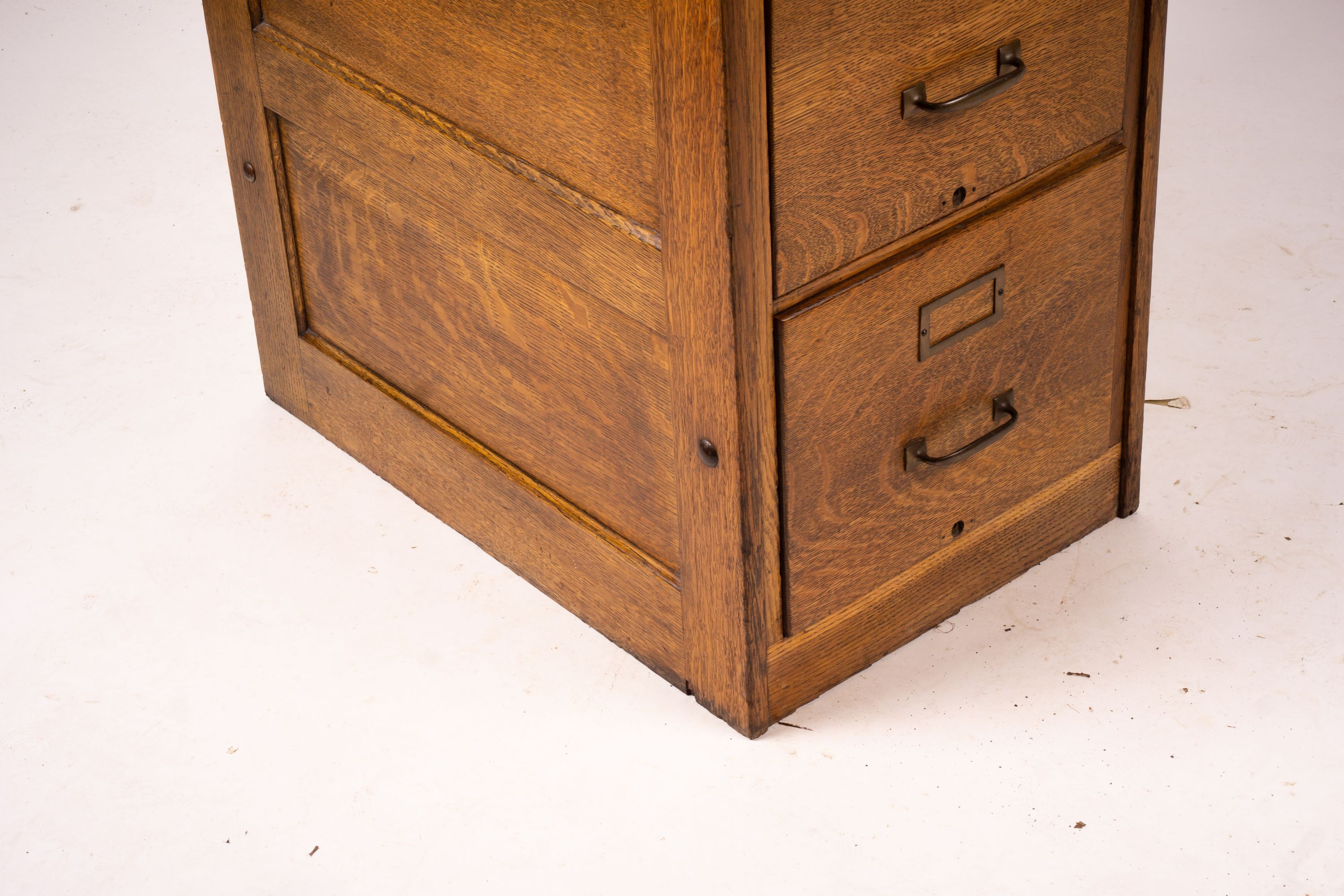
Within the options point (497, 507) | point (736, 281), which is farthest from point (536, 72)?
point (497, 507)

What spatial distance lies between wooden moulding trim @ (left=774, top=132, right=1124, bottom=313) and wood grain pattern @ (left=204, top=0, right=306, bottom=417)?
0.84 m

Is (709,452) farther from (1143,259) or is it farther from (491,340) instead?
(1143,259)

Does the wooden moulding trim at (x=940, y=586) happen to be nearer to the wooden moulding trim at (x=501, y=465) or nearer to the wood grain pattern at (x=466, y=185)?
the wooden moulding trim at (x=501, y=465)

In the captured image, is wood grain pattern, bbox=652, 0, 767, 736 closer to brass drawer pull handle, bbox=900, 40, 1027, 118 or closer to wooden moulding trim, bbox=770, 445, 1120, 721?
wooden moulding trim, bbox=770, 445, 1120, 721

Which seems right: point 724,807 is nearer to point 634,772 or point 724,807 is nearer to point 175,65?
point 634,772

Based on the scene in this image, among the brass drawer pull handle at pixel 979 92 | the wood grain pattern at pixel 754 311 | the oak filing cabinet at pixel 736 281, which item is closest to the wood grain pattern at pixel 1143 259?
the oak filing cabinet at pixel 736 281

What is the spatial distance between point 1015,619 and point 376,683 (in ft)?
2.36

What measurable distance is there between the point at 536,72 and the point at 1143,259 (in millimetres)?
727

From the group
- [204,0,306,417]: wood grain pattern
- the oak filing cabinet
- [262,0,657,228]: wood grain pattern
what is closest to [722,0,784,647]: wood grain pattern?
the oak filing cabinet

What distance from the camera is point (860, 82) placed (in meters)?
1.67

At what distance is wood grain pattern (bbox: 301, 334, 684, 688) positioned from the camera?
2.01 metres

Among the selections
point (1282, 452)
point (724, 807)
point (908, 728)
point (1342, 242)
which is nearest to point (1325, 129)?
point (1342, 242)

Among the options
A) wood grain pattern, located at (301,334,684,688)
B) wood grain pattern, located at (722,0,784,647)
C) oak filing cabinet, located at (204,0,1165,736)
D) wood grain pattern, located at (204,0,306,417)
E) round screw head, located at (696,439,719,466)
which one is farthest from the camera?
wood grain pattern, located at (204,0,306,417)

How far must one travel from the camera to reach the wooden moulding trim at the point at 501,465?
1.97 meters
